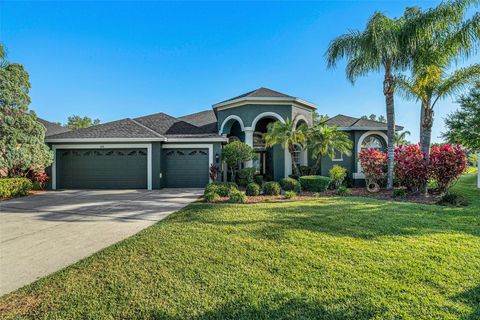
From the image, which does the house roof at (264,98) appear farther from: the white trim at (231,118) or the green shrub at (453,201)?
the green shrub at (453,201)

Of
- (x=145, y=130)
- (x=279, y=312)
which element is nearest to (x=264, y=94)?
(x=145, y=130)

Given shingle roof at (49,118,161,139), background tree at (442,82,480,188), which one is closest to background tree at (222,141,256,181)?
shingle roof at (49,118,161,139)

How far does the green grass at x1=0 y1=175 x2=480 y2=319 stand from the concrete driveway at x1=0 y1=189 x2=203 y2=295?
51cm

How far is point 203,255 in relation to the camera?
163 inches

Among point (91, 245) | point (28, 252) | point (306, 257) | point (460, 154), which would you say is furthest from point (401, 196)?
point (28, 252)

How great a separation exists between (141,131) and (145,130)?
0.88ft

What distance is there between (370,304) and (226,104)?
15128 mm

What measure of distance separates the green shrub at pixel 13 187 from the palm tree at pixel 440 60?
19.9m

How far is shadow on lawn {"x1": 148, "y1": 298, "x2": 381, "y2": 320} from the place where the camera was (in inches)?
104

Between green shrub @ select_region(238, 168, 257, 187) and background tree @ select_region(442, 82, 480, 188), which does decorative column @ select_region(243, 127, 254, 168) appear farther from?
background tree @ select_region(442, 82, 480, 188)

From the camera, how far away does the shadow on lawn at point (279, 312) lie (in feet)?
8.68

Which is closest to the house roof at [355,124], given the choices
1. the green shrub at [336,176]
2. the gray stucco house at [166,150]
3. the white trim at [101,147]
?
the gray stucco house at [166,150]

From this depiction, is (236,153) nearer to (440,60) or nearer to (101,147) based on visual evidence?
(101,147)

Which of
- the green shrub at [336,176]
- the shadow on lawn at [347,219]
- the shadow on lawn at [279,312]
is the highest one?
the green shrub at [336,176]
